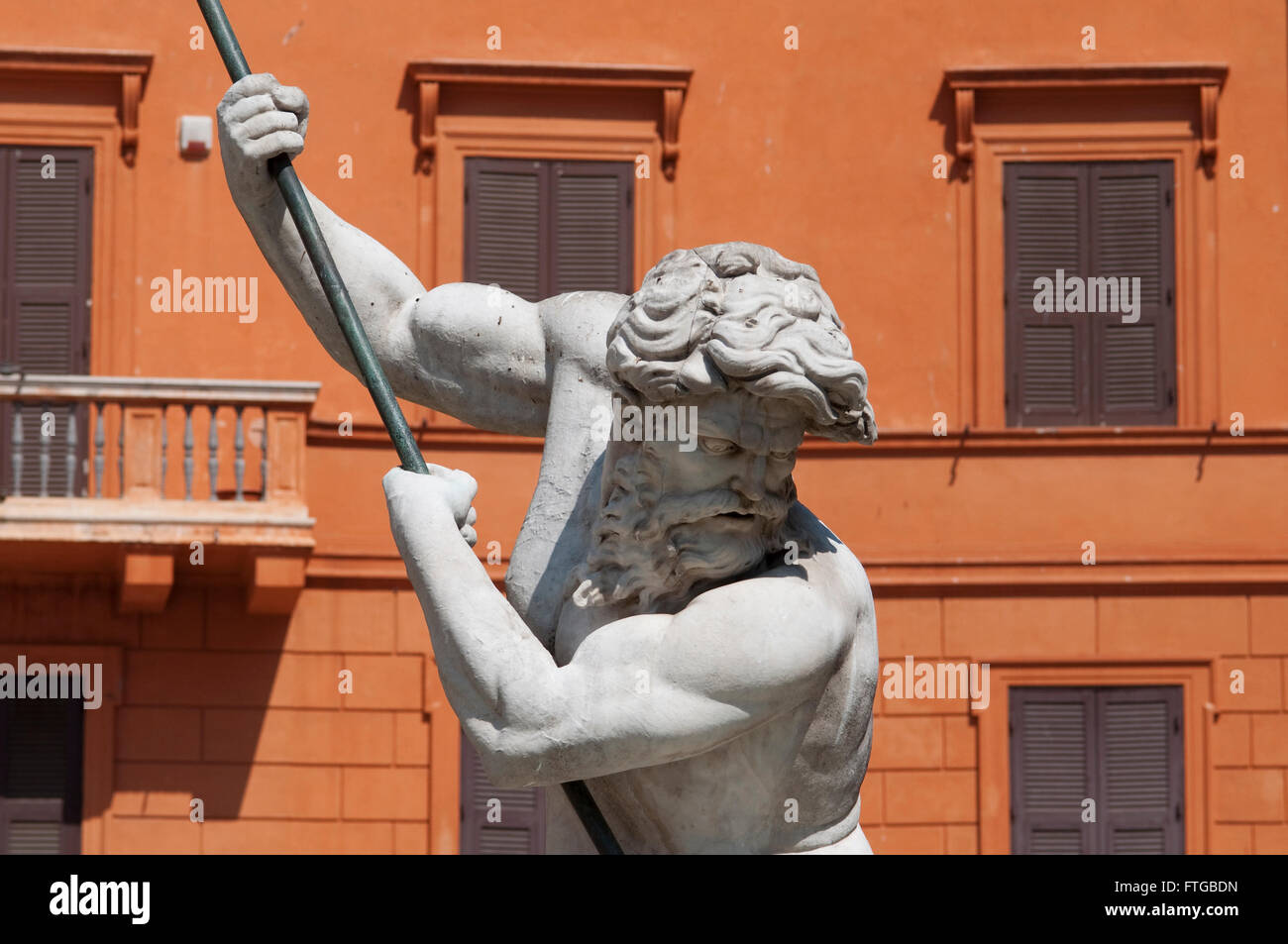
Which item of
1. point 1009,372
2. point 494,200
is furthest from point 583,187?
point 1009,372

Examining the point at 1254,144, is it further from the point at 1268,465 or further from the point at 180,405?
the point at 180,405

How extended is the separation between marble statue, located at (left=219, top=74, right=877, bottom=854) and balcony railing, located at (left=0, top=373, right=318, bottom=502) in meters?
12.9

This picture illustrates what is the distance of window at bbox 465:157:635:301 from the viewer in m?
17.3

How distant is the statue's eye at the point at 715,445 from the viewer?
276 centimetres

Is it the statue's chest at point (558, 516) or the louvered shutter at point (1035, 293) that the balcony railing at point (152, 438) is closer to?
the louvered shutter at point (1035, 293)

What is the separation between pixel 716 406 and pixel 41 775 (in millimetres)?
14475

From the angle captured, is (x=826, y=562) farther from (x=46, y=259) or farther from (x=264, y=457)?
(x=46, y=259)

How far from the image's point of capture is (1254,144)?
17.5m

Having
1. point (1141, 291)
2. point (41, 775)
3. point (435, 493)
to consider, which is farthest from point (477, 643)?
point (1141, 291)

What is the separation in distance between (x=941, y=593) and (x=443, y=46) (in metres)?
4.90

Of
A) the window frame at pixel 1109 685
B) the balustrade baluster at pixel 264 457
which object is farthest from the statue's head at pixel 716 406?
the window frame at pixel 1109 685

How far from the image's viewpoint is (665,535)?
2.84m

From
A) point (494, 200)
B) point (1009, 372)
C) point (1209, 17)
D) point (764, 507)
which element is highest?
point (1209, 17)

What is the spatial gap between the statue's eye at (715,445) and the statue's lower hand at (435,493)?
0.26 meters
